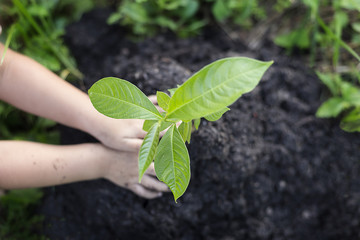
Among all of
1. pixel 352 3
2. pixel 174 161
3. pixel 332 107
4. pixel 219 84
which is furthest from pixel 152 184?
pixel 352 3

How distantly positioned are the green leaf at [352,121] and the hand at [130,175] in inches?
38.8

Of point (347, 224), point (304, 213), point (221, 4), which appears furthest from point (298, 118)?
point (221, 4)

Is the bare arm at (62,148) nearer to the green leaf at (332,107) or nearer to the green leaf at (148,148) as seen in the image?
the green leaf at (148,148)

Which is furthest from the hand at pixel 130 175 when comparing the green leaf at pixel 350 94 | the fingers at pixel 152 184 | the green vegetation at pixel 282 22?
the green leaf at pixel 350 94

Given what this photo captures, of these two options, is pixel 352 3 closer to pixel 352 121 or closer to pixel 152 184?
pixel 352 121

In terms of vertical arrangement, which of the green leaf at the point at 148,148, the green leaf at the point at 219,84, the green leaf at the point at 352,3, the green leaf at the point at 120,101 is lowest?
the green leaf at the point at 148,148

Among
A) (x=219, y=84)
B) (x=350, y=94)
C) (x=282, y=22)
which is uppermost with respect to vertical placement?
(x=219, y=84)

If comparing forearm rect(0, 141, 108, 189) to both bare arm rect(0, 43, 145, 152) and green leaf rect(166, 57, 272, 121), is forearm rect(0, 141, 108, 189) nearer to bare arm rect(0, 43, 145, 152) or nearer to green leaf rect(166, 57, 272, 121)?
bare arm rect(0, 43, 145, 152)

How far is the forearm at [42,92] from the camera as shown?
1232mm

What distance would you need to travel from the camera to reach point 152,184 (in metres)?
1.27

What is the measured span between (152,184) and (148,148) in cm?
51

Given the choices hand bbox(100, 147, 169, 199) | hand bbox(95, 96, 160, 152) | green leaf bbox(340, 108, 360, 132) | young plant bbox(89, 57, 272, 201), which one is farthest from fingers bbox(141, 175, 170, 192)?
green leaf bbox(340, 108, 360, 132)

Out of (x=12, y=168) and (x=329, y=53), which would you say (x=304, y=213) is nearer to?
(x=329, y=53)

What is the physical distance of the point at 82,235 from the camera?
1478mm
